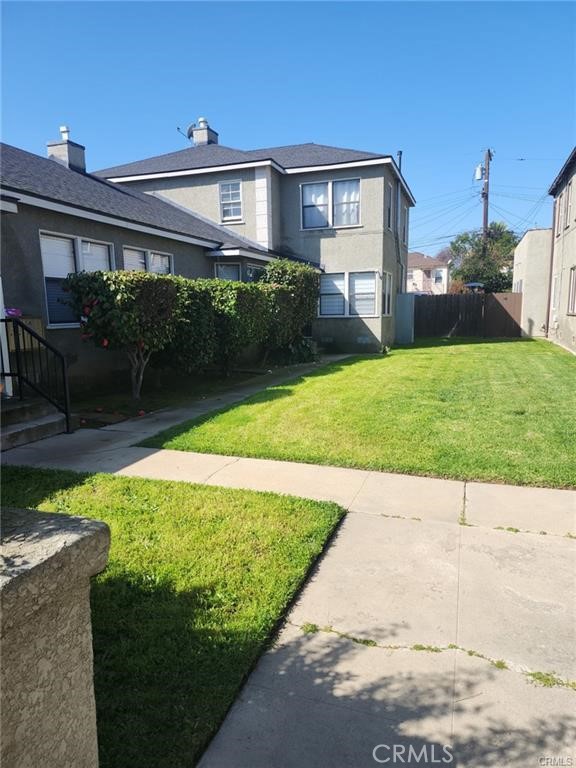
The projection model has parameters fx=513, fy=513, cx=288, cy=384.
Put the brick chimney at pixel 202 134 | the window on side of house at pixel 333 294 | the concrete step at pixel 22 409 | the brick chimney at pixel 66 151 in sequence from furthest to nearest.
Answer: the brick chimney at pixel 202 134 → the window on side of house at pixel 333 294 → the brick chimney at pixel 66 151 → the concrete step at pixel 22 409

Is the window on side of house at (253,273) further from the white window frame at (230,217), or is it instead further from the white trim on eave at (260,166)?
the white trim on eave at (260,166)

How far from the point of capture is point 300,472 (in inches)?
213

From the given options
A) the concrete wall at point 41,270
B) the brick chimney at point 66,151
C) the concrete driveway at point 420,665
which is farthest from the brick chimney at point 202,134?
the concrete driveway at point 420,665

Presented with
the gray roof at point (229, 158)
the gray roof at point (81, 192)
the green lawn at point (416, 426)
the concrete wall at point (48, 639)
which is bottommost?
the green lawn at point (416, 426)

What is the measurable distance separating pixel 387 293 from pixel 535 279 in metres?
8.06

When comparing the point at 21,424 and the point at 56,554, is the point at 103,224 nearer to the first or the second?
the point at 21,424

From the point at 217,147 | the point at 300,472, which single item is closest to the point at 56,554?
the point at 300,472

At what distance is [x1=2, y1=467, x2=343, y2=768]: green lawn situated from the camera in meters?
2.20

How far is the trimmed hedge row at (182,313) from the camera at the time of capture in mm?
7848

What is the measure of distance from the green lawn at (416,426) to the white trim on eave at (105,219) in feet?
14.5

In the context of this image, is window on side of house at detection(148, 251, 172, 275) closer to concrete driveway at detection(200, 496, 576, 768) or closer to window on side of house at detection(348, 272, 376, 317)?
window on side of house at detection(348, 272, 376, 317)

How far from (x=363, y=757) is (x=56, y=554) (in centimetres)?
154

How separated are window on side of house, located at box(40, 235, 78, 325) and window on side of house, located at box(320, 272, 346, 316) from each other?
9833mm

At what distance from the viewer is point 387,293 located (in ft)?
60.5
